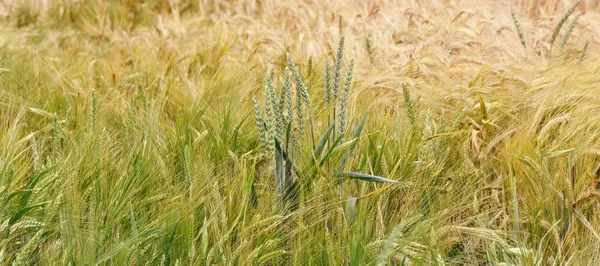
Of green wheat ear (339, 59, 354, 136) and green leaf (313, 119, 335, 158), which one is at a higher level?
green wheat ear (339, 59, 354, 136)

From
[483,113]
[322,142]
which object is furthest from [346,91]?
[483,113]

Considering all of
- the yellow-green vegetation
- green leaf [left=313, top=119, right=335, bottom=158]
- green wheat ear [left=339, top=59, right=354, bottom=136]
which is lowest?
the yellow-green vegetation

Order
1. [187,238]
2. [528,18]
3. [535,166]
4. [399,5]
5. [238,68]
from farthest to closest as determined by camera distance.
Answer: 1. [399,5]
2. [528,18]
3. [238,68]
4. [535,166]
5. [187,238]

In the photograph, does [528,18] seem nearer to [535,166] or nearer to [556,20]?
[556,20]

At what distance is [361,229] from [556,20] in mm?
2033

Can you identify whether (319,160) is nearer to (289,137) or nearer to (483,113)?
(289,137)

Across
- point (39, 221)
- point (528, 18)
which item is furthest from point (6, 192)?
point (528, 18)

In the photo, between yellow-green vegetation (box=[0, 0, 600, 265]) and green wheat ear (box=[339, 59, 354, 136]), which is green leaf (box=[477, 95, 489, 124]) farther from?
green wheat ear (box=[339, 59, 354, 136])

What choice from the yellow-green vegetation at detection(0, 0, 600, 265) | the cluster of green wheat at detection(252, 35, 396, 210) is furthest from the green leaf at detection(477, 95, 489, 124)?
the cluster of green wheat at detection(252, 35, 396, 210)

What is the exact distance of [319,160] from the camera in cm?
147

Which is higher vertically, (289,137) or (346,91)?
(346,91)

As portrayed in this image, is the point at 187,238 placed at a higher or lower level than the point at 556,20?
lower

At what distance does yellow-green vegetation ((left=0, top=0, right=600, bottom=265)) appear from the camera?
1259 millimetres

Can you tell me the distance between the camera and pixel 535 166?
4.99 feet
